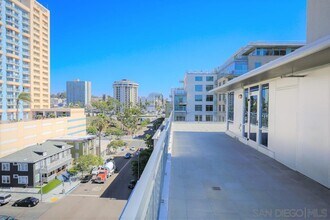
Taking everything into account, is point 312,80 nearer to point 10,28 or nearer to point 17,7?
point 10,28

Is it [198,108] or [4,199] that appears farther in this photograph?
[198,108]

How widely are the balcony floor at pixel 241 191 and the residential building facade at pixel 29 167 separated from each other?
2851 cm

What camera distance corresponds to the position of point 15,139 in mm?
33344

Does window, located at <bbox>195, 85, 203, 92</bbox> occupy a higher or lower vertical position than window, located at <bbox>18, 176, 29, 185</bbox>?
higher

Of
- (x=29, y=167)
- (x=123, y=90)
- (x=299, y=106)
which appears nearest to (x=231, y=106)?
(x=299, y=106)

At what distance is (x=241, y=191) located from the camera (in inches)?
158

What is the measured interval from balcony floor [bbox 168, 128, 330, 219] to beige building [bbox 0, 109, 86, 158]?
34097mm

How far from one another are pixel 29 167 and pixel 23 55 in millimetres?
40929

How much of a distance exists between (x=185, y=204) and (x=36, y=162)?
3039 centimetres

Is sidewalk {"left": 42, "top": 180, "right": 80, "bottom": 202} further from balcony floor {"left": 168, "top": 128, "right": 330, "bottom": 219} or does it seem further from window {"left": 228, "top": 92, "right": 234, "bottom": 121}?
balcony floor {"left": 168, "top": 128, "right": 330, "bottom": 219}

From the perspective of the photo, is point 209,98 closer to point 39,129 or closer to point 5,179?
point 39,129

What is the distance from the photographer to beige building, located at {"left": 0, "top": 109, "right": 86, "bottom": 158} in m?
31.7

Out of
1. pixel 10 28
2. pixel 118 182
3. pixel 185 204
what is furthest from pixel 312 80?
pixel 10 28

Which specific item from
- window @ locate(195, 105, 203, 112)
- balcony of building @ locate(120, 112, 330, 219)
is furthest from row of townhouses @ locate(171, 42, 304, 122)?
balcony of building @ locate(120, 112, 330, 219)
